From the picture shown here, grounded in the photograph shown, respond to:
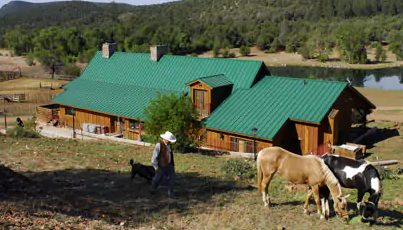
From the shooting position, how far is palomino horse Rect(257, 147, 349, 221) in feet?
39.2

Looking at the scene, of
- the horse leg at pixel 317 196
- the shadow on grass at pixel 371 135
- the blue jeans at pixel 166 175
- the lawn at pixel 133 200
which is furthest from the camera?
the shadow on grass at pixel 371 135

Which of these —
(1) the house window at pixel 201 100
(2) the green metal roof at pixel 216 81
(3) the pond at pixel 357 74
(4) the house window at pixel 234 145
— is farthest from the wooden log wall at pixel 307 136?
(3) the pond at pixel 357 74

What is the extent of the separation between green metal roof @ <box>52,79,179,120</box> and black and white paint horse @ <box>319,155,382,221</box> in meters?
19.6

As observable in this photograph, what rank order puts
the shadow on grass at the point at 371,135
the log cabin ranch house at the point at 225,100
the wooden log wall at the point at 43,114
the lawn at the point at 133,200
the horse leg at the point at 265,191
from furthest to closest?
1. the wooden log wall at the point at 43,114
2. the shadow on grass at the point at 371,135
3. the log cabin ranch house at the point at 225,100
4. the horse leg at the point at 265,191
5. the lawn at the point at 133,200

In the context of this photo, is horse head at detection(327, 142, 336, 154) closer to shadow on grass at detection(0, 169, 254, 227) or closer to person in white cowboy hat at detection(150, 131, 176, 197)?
shadow on grass at detection(0, 169, 254, 227)

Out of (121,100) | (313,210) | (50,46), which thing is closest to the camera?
(313,210)

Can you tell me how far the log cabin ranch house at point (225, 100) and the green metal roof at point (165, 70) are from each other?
0.07m

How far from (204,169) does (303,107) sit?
10964 mm

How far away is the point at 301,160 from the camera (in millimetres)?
12562

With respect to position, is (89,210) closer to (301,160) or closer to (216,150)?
(301,160)

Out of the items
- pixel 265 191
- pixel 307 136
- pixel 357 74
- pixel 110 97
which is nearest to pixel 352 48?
pixel 357 74

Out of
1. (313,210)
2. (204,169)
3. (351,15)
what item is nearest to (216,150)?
(204,169)

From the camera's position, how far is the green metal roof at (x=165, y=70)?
3225 centimetres

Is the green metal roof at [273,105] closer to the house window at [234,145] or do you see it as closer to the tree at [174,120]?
the house window at [234,145]
